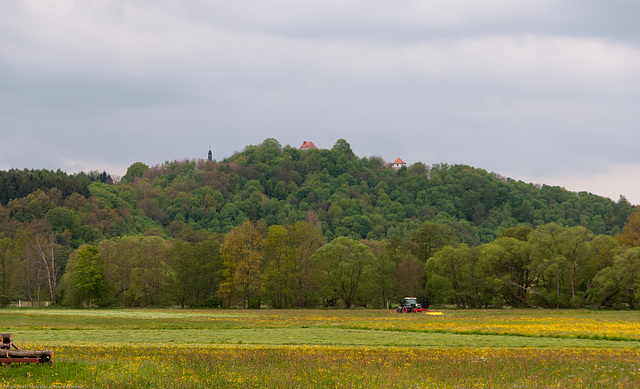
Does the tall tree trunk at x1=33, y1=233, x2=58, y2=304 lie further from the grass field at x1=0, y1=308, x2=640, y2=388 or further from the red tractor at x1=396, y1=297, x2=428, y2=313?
the grass field at x1=0, y1=308, x2=640, y2=388

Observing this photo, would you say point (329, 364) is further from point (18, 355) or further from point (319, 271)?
point (319, 271)

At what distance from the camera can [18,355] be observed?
922 inches

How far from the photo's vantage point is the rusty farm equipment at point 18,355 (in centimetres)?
2330

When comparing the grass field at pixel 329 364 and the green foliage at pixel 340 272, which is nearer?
the grass field at pixel 329 364

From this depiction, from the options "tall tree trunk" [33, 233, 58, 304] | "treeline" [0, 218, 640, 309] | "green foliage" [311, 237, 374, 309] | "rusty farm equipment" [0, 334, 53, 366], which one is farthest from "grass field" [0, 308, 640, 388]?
"tall tree trunk" [33, 233, 58, 304]

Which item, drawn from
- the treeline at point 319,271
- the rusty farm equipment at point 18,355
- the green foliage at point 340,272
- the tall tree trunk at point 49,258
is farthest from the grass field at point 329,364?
the tall tree trunk at point 49,258

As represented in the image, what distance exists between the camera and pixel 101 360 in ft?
82.7

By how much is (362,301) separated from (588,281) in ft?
112

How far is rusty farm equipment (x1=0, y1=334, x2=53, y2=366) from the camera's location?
23.3 m

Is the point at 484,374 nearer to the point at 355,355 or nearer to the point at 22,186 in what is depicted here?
the point at 355,355

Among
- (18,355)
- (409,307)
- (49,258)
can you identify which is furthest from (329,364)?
(49,258)

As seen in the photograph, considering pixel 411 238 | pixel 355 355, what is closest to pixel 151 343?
pixel 355 355

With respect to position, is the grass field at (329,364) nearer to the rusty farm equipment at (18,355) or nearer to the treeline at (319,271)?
the rusty farm equipment at (18,355)

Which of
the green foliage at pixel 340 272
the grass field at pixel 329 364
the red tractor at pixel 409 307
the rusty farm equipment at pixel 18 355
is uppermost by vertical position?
the green foliage at pixel 340 272
